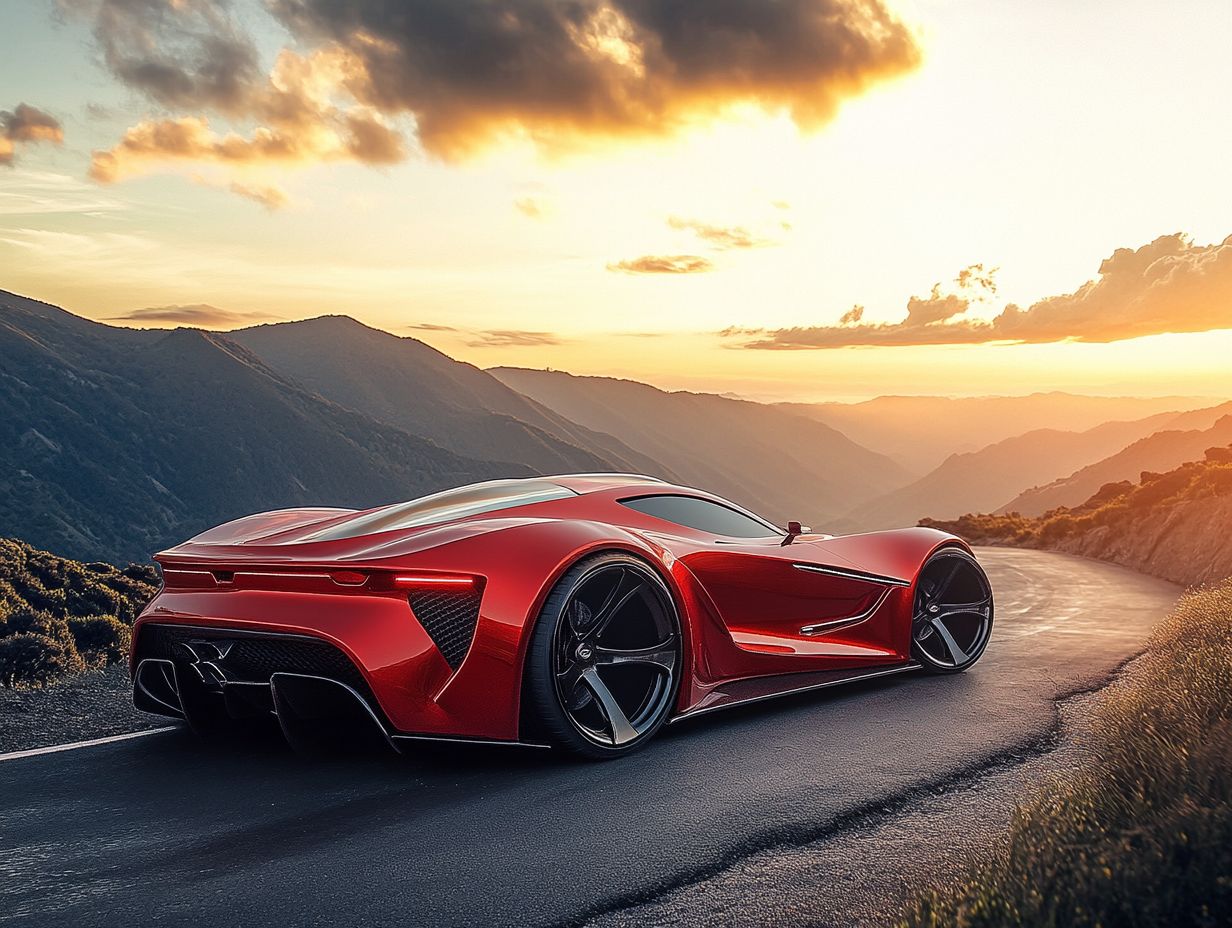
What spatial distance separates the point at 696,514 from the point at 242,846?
2.87 m

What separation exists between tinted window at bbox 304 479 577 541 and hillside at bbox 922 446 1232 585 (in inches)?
547

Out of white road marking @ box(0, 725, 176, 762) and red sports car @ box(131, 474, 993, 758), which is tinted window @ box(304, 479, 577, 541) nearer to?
red sports car @ box(131, 474, 993, 758)

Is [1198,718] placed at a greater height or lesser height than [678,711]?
greater

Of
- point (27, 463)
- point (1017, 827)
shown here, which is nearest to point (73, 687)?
point (1017, 827)

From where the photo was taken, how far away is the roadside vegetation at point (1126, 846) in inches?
84.0

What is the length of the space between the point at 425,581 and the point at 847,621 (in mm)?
2731

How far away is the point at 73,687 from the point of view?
20.7 ft

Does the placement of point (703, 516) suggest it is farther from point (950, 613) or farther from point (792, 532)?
point (950, 613)

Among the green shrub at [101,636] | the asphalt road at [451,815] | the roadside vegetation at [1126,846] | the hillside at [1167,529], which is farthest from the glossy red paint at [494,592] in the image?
the hillside at [1167,529]

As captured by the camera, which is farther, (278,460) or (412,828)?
(278,460)

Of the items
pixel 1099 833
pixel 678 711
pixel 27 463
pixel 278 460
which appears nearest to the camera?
pixel 1099 833

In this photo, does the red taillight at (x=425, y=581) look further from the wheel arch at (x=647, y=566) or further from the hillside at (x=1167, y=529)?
the hillside at (x=1167, y=529)

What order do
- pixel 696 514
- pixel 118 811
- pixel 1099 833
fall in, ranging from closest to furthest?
pixel 1099 833 → pixel 118 811 → pixel 696 514

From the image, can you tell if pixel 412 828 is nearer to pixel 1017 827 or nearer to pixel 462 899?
pixel 462 899
